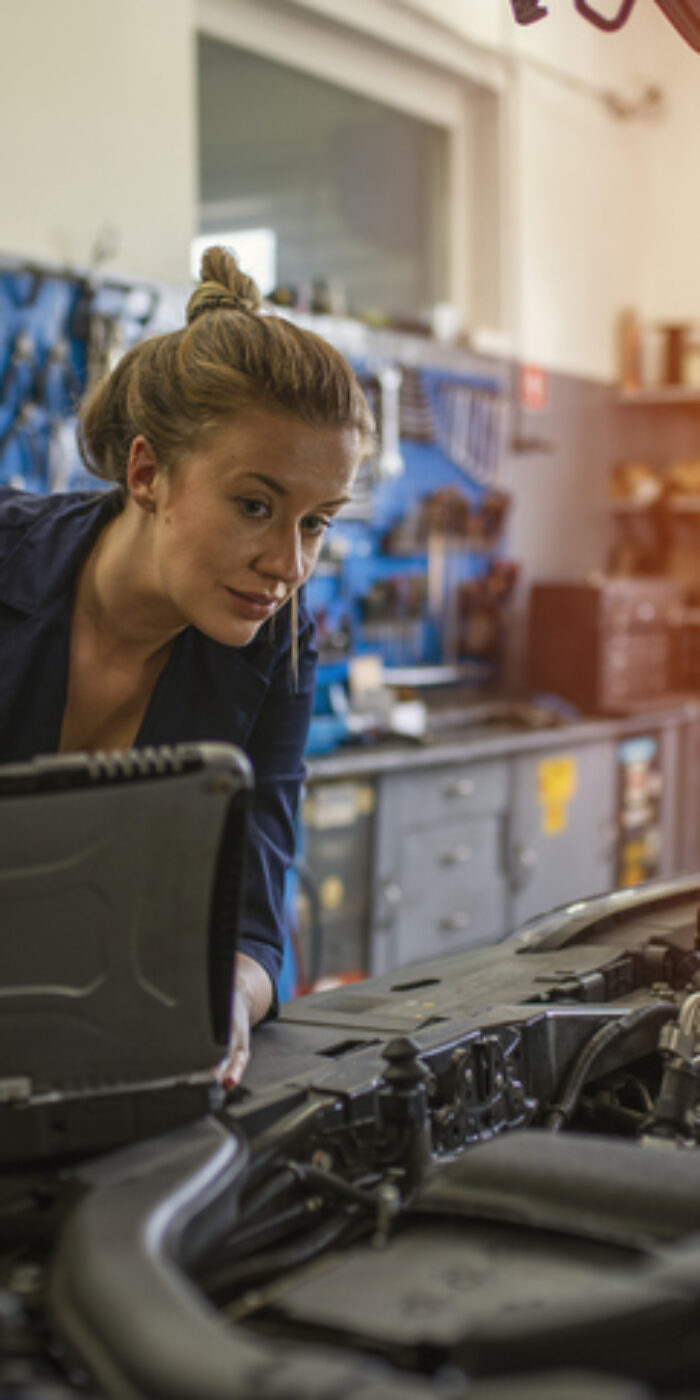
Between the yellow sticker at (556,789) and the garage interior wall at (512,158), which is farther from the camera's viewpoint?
the yellow sticker at (556,789)

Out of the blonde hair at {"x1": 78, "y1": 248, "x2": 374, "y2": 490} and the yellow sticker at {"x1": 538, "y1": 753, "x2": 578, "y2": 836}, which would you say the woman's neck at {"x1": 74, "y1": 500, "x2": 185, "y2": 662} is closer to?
the blonde hair at {"x1": 78, "y1": 248, "x2": 374, "y2": 490}

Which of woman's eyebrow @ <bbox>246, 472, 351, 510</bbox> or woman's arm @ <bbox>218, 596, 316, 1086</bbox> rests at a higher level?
woman's eyebrow @ <bbox>246, 472, 351, 510</bbox>

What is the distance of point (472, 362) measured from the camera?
468cm

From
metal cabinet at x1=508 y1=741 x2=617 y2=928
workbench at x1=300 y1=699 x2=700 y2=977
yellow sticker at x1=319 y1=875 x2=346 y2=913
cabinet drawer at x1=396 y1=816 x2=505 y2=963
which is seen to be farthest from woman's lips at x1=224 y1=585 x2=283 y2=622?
metal cabinet at x1=508 y1=741 x2=617 y2=928

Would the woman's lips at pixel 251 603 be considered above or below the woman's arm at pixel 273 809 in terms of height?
above

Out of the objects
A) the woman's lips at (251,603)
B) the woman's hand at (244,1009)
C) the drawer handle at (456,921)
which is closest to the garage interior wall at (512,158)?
the drawer handle at (456,921)

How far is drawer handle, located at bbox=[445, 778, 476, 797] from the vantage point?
3871 mm

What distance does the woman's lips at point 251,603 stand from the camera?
1286mm

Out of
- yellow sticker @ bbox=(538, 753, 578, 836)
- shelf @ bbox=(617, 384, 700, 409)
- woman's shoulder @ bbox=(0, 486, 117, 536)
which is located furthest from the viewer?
shelf @ bbox=(617, 384, 700, 409)

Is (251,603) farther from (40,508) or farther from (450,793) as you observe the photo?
(450,793)

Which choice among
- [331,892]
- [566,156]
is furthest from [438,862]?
[566,156]

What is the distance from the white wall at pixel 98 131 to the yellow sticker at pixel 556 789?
1.82 m

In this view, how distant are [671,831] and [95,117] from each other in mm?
3186

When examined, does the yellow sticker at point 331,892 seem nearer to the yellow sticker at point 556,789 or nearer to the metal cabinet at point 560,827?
the metal cabinet at point 560,827
